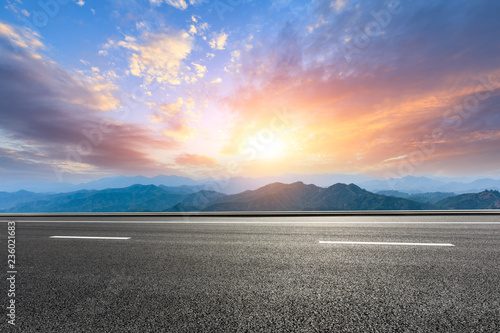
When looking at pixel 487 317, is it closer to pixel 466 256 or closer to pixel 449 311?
pixel 449 311

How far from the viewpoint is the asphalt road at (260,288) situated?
2320 millimetres

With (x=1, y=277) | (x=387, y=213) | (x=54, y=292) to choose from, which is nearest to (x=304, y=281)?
(x=54, y=292)

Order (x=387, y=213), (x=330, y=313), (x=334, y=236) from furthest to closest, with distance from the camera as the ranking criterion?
1. (x=387, y=213)
2. (x=334, y=236)
3. (x=330, y=313)

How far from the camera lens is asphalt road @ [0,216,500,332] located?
7.61 feet

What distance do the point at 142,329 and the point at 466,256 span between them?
560 cm

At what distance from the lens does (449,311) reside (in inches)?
96.3

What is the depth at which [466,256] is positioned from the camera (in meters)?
4.39

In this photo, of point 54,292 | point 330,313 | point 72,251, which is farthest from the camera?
point 72,251

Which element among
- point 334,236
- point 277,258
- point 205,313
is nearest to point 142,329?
point 205,313

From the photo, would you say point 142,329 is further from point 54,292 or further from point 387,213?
point 387,213

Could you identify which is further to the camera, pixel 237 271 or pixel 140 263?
pixel 140 263

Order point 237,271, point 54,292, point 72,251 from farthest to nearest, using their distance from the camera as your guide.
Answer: point 72,251 < point 237,271 < point 54,292

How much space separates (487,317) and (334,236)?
4.15 m

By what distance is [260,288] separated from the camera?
310cm
